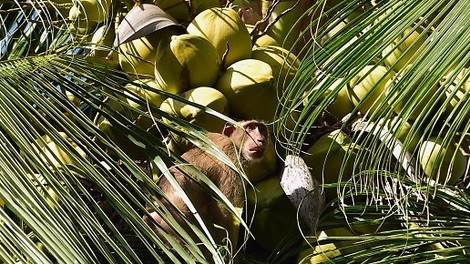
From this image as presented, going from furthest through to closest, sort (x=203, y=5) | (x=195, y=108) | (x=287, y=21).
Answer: (x=287, y=21)
(x=203, y=5)
(x=195, y=108)

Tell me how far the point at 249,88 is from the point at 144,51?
31 cm

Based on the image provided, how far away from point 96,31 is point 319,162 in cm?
67

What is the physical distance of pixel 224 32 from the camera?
233cm

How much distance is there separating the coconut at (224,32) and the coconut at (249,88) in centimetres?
4

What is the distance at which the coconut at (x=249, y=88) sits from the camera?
2254 mm

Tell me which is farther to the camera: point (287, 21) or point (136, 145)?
point (287, 21)

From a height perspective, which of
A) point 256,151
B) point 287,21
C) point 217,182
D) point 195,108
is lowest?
point 217,182

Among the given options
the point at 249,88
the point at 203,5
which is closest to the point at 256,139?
the point at 249,88

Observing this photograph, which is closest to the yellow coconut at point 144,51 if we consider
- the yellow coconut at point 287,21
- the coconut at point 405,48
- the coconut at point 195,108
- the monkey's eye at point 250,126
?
the coconut at point 195,108

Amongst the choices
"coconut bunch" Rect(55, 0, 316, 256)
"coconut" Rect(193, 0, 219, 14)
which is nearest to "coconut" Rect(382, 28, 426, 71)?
"coconut bunch" Rect(55, 0, 316, 256)

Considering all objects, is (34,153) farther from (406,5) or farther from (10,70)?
(406,5)

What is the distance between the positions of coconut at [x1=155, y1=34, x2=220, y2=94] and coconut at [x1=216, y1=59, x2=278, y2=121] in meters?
0.05

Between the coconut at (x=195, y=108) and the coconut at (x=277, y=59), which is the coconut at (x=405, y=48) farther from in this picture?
the coconut at (x=195, y=108)

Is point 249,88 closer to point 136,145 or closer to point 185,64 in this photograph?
point 185,64
